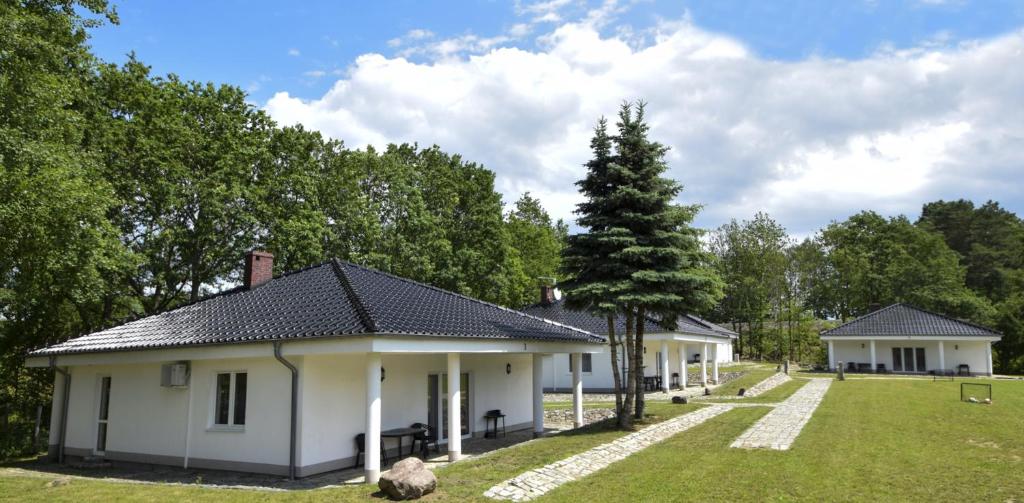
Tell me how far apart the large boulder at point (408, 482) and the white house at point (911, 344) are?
42.7 m

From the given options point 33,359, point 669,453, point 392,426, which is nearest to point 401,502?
point 392,426

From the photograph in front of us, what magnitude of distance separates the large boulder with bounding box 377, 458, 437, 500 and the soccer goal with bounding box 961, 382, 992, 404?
21.9 m

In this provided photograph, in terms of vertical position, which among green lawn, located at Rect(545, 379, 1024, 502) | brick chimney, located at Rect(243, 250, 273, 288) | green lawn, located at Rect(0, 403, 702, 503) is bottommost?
green lawn, located at Rect(0, 403, 702, 503)

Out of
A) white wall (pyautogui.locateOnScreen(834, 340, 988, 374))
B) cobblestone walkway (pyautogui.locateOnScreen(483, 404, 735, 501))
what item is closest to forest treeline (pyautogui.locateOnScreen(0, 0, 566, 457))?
cobblestone walkway (pyautogui.locateOnScreen(483, 404, 735, 501))

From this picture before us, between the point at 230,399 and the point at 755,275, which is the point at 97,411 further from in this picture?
the point at 755,275

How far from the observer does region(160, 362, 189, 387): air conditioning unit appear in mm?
13578

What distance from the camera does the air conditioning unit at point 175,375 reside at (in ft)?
44.5

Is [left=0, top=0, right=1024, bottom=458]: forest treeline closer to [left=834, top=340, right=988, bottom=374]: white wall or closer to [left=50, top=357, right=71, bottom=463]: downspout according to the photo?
[left=50, top=357, right=71, bottom=463]: downspout

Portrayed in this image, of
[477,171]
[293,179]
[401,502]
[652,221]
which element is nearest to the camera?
[401,502]

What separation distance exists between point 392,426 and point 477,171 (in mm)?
27681

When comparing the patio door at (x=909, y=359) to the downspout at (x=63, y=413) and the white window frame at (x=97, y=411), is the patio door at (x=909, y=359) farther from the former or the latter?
the downspout at (x=63, y=413)

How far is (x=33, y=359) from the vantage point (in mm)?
16078

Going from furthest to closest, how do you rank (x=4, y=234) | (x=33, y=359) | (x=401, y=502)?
1. (x=33, y=359)
2. (x=4, y=234)
3. (x=401, y=502)

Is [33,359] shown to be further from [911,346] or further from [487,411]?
[911,346]
